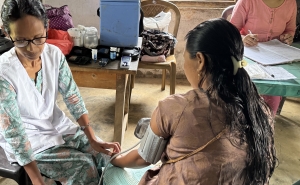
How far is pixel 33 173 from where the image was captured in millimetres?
1165

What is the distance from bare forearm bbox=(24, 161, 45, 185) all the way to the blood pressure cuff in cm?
46

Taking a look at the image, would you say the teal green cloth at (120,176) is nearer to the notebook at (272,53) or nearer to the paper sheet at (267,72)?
the paper sheet at (267,72)

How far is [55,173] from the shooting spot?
1267mm

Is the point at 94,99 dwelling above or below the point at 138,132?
below

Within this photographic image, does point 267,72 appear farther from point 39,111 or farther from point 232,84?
point 39,111

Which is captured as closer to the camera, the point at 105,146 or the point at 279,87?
the point at 105,146

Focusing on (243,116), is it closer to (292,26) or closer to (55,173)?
(55,173)

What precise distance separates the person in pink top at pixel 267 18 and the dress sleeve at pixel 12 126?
1.60 meters

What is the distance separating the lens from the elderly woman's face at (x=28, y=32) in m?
1.13

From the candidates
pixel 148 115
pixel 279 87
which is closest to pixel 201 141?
pixel 279 87

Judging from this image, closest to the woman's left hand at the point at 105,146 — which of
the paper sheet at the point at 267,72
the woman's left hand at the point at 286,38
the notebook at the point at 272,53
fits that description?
the paper sheet at the point at 267,72

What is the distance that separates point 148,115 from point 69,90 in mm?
1295

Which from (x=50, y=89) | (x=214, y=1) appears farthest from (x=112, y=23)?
(x=214, y=1)

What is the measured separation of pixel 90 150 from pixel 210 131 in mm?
750
